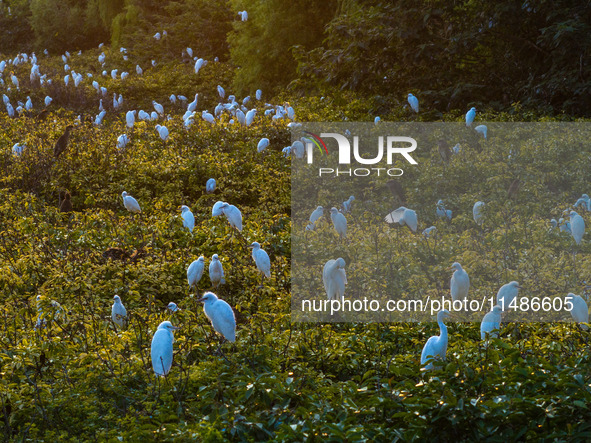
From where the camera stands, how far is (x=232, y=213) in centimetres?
581

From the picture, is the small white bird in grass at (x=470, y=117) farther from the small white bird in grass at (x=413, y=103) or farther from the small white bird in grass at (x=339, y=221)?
the small white bird in grass at (x=339, y=221)

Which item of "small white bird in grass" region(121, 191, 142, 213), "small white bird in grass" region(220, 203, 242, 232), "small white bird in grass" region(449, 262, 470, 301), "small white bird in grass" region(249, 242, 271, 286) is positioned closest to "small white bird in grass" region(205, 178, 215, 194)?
"small white bird in grass" region(121, 191, 142, 213)

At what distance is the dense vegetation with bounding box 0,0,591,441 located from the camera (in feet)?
9.13

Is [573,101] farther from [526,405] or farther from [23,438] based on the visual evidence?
[23,438]

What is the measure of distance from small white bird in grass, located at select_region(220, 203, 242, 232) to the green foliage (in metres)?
9.78

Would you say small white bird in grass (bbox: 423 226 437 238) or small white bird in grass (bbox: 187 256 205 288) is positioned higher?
small white bird in grass (bbox: 423 226 437 238)

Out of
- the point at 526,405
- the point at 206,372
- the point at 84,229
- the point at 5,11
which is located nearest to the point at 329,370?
the point at 206,372

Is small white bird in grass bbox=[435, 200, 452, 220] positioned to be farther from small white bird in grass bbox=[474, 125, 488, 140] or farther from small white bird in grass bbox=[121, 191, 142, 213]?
small white bird in grass bbox=[121, 191, 142, 213]

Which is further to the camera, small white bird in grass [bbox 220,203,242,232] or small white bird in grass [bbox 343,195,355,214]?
small white bird in grass [bbox 343,195,355,214]

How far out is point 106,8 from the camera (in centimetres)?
2464

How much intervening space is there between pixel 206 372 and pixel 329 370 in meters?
0.83

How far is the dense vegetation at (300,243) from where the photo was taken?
2783 mm

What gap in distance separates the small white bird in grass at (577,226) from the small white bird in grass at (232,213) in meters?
3.00

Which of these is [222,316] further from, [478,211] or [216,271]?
[478,211]
